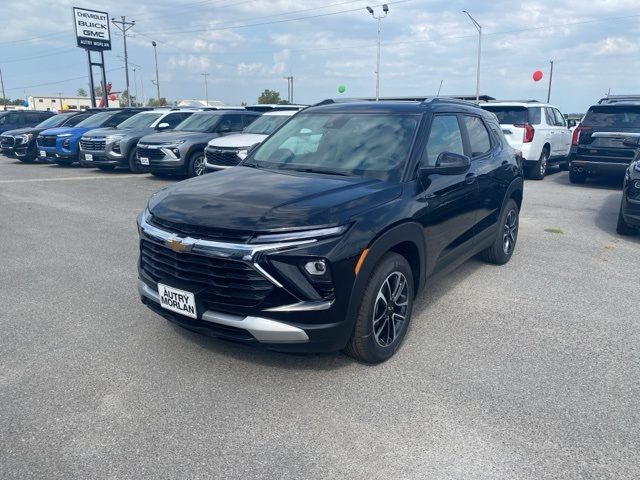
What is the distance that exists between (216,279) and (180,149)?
9669 mm

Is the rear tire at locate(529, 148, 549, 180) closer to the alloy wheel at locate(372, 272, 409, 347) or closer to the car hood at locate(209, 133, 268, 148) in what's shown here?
the car hood at locate(209, 133, 268, 148)

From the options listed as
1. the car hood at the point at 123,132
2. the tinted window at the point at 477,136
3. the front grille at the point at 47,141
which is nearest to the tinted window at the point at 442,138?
the tinted window at the point at 477,136

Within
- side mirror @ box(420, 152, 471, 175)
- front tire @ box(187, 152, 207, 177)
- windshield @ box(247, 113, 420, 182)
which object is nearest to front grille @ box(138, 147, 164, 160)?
front tire @ box(187, 152, 207, 177)

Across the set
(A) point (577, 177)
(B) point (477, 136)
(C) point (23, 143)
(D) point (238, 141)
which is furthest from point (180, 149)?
(A) point (577, 177)

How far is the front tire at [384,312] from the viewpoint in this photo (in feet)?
11.0

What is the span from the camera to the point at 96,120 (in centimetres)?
1670

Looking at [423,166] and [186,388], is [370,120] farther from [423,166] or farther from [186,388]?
[186,388]

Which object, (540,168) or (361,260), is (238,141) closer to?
(540,168)

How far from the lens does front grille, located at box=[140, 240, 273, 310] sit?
3.05 m

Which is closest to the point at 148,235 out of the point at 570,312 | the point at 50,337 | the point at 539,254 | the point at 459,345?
the point at 50,337

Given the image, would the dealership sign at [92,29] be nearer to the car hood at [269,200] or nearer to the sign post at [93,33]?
the sign post at [93,33]

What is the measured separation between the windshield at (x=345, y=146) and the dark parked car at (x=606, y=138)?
8.79m

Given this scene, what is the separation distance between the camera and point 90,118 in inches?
667

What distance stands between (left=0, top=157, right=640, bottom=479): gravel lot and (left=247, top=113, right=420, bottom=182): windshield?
139 cm
